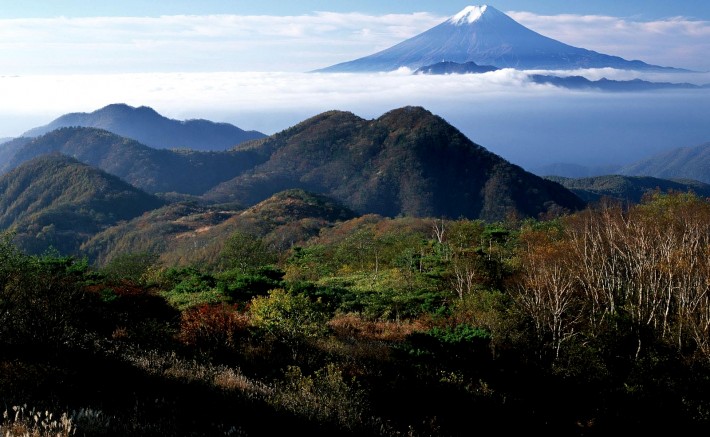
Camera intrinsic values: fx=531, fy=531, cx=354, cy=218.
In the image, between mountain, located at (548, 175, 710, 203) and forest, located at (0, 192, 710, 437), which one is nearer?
forest, located at (0, 192, 710, 437)

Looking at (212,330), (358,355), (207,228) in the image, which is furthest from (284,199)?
(212,330)

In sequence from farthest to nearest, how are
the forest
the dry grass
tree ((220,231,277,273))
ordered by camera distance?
tree ((220,231,277,273)), the dry grass, the forest

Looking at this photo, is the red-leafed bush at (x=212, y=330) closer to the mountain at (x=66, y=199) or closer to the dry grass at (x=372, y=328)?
the dry grass at (x=372, y=328)

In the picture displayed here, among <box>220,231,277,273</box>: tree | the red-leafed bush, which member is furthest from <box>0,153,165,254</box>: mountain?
the red-leafed bush

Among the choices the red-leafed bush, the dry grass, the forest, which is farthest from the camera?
the dry grass

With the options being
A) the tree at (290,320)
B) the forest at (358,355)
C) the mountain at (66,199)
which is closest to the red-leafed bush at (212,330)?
the forest at (358,355)

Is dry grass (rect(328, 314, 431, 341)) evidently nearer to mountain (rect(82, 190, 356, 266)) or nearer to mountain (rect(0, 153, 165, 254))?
mountain (rect(82, 190, 356, 266))

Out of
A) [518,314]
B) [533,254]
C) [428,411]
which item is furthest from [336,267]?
[428,411]
